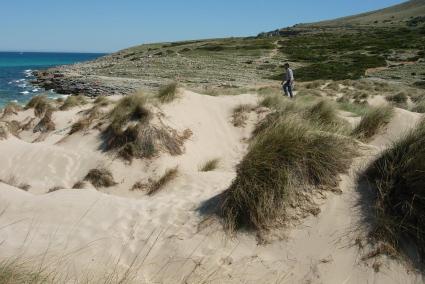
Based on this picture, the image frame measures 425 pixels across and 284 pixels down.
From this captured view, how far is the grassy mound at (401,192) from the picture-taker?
181 inches

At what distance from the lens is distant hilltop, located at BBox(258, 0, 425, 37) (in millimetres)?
85075

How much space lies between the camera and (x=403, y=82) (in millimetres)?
29641

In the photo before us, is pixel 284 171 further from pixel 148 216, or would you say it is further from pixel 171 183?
pixel 171 183

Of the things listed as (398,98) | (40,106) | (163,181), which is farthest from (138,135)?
(398,98)

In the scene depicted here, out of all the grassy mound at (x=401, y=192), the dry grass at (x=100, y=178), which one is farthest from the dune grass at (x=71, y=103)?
the grassy mound at (x=401, y=192)

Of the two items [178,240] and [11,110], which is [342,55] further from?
[178,240]

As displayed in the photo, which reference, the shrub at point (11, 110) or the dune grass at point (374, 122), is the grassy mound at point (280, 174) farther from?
the shrub at point (11, 110)

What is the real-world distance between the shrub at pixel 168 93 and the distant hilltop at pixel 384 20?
74.2m

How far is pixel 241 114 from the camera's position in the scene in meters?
13.2

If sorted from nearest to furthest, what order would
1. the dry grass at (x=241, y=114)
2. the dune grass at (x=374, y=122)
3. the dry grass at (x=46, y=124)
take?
the dune grass at (x=374, y=122) → the dry grass at (x=241, y=114) → the dry grass at (x=46, y=124)

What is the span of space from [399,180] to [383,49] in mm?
46823

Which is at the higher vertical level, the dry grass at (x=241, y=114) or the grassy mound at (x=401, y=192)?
the grassy mound at (x=401, y=192)

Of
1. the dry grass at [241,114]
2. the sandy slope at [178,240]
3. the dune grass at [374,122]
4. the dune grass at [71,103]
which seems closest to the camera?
the sandy slope at [178,240]

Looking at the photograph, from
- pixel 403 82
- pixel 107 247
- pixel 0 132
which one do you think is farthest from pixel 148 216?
pixel 403 82
